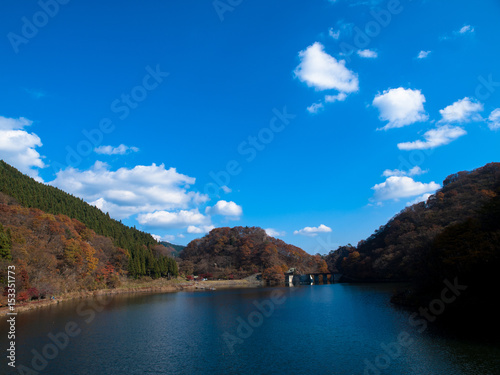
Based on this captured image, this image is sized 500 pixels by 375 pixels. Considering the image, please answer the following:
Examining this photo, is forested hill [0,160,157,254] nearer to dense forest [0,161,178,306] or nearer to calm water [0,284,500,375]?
dense forest [0,161,178,306]

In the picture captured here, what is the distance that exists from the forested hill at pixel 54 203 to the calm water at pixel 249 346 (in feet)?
159

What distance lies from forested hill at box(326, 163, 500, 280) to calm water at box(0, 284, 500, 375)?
6.37 metres

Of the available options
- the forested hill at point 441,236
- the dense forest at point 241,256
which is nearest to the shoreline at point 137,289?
the dense forest at point 241,256

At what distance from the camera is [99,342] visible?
768 inches

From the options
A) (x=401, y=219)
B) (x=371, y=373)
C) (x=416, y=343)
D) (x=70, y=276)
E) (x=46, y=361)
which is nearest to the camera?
(x=371, y=373)

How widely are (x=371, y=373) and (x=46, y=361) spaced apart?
16589 millimetres

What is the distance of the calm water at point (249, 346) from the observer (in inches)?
560

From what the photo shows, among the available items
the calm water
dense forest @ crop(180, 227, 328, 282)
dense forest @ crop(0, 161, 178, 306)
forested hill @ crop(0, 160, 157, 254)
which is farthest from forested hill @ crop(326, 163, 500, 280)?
forested hill @ crop(0, 160, 157, 254)

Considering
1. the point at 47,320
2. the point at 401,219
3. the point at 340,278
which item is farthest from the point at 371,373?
the point at 340,278

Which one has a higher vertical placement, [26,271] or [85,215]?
[85,215]

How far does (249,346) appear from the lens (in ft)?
59.9

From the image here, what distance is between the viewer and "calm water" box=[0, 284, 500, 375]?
14.2 meters

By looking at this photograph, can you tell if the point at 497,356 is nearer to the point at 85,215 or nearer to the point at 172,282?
the point at 172,282

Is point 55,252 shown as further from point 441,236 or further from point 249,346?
point 441,236
